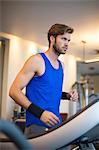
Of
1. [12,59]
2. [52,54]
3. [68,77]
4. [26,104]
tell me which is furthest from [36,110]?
[68,77]

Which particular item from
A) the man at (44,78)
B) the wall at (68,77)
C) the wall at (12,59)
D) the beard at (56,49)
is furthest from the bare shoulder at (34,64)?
the wall at (68,77)

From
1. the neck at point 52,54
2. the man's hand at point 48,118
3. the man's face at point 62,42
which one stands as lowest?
the man's hand at point 48,118

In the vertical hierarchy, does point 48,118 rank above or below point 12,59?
→ below

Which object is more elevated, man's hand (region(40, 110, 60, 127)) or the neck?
the neck

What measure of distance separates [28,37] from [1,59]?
69 centimetres

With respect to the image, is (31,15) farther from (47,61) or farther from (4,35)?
(47,61)

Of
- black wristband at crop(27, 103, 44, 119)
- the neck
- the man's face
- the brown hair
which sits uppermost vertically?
the brown hair

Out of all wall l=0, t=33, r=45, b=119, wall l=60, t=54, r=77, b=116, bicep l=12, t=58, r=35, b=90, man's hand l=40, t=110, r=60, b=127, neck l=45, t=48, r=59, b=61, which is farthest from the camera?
wall l=60, t=54, r=77, b=116

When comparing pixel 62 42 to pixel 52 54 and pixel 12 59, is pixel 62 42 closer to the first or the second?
pixel 52 54

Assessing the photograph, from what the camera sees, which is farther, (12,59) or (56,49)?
(12,59)

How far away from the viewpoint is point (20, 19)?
400 cm

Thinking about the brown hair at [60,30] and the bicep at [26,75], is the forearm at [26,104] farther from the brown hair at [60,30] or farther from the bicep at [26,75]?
the brown hair at [60,30]

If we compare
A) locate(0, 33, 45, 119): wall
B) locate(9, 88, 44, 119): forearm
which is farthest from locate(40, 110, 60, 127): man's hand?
locate(0, 33, 45, 119): wall

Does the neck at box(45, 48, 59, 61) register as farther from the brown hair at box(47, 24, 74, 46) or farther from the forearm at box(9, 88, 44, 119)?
the forearm at box(9, 88, 44, 119)
